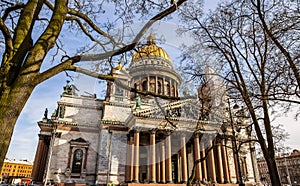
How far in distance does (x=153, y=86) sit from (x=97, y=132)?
51.0 ft

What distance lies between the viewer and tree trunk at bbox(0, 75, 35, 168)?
351 centimetres

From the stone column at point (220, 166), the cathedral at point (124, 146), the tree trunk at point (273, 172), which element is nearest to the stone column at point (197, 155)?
the cathedral at point (124, 146)

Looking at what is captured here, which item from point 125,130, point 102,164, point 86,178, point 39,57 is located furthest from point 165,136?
point 39,57

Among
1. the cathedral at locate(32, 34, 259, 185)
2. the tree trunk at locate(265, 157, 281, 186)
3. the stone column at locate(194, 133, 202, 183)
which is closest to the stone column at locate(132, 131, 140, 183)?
Answer: the cathedral at locate(32, 34, 259, 185)

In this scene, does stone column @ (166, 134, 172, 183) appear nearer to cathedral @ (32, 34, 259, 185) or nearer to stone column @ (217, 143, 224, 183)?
cathedral @ (32, 34, 259, 185)

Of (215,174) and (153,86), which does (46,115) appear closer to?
(153,86)

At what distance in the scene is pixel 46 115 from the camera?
33531 mm

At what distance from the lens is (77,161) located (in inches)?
1209

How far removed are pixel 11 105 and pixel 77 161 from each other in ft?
97.2

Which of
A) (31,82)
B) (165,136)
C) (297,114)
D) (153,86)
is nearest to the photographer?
(31,82)

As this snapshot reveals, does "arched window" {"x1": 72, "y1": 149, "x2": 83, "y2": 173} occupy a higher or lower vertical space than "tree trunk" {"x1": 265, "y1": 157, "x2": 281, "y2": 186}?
higher

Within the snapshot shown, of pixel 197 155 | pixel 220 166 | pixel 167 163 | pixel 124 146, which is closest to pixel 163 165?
pixel 167 163

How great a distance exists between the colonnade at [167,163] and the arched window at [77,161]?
25.0 ft

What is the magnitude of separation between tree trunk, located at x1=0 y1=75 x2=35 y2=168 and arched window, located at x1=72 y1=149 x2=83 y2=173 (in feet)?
95.5
